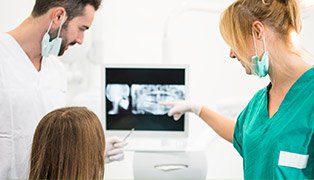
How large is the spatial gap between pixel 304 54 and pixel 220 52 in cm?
132

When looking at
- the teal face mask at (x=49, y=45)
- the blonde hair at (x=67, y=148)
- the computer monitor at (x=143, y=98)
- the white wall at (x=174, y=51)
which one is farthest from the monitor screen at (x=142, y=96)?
the blonde hair at (x=67, y=148)

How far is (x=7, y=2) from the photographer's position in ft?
7.78

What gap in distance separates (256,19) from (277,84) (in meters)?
0.23

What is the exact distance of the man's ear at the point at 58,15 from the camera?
60.5 inches

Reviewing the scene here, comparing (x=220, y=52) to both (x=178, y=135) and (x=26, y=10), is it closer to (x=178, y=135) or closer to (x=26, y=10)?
(x=178, y=135)

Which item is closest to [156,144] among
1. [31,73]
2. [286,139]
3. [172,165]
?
[172,165]

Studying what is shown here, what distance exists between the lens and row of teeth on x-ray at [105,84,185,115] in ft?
5.92

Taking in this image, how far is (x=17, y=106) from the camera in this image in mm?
1488

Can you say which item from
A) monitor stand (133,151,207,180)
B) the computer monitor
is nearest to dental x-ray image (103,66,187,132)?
the computer monitor

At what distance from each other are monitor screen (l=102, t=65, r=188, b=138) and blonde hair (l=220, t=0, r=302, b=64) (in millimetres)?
475

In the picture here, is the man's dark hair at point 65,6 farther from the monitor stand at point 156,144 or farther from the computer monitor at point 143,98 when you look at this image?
the monitor stand at point 156,144

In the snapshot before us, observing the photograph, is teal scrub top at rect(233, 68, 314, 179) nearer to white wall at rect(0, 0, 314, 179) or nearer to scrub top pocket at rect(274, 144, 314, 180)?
scrub top pocket at rect(274, 144, 314, 180)

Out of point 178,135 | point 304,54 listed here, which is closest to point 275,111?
point 304,54

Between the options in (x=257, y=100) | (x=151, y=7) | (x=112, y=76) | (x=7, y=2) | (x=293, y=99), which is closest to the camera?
(x=293, y=99)
